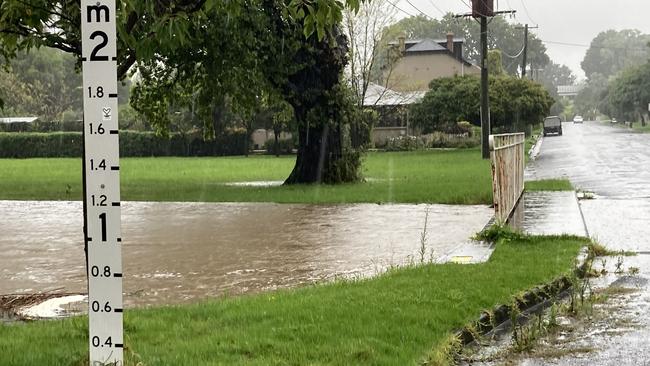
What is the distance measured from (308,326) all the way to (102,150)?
8.06 feet

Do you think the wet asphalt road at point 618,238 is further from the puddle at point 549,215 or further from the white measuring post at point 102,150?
the white measuring post at point 102,150

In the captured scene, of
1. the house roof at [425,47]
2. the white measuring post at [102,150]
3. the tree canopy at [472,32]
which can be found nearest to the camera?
the white measuring post at [102,150]

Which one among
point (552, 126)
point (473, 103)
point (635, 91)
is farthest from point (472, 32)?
point (473, 103)

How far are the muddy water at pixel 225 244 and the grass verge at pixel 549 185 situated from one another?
14.0 feet

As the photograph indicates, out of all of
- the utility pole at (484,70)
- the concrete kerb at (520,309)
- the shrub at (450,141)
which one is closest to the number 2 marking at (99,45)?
the concrete kerb at (520,309)

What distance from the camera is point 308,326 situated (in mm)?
6434

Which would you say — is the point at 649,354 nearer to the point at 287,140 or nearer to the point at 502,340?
the point at 502,340

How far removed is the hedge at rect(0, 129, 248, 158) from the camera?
5725 cm

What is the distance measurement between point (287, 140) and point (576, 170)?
94.1 feet

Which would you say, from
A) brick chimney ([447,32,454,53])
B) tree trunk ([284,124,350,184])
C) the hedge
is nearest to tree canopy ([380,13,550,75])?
brick chimney ([447,32,454,53])

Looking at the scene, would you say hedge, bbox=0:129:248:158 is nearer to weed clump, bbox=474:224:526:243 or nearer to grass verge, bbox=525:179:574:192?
grass verge, bbox=525:179:574:192

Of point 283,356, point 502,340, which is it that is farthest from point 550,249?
point 283,356

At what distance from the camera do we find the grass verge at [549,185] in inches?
824

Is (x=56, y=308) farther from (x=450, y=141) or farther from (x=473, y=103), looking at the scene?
(x=450, y=141)
